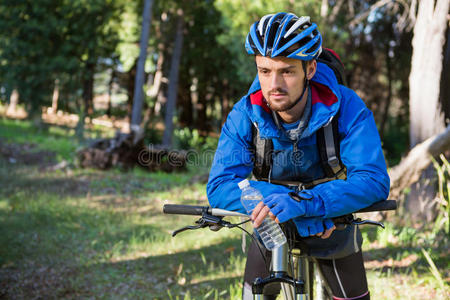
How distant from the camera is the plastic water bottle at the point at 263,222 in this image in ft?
6.46

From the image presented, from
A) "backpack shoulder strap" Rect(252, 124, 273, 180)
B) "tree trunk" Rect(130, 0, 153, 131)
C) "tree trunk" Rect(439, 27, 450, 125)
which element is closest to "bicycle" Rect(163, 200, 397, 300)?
"backpack shoulder strap" Rect(252, 124, 273, 180)

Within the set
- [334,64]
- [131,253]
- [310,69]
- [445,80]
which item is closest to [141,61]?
[131,253]

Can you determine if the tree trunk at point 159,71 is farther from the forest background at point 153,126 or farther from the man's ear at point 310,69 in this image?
the man's ear at point 310,69

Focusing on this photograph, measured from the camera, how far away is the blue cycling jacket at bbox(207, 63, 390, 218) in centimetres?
199

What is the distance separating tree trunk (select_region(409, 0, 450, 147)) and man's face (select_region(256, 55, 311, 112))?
579 cm

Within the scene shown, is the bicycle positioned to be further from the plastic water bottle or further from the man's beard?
the man's beard

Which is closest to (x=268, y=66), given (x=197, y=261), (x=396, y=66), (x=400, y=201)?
(x=197, y=261)

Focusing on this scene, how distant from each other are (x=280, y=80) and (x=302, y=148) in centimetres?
38

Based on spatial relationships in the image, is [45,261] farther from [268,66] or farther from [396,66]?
[396,66]

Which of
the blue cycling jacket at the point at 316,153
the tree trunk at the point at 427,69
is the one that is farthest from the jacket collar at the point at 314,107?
the tree trunk at the point at 427,69

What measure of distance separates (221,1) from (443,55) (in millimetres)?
7689

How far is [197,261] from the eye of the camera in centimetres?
589

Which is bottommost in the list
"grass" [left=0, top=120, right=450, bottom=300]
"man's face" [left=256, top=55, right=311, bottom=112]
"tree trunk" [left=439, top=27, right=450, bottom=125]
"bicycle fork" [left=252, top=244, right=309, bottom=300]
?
"grass" [left=0, top=120, right=450, bottom=300]

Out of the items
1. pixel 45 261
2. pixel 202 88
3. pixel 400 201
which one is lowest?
pixel 45 261
